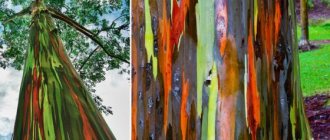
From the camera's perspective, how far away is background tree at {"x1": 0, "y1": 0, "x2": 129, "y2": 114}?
153 centimetres

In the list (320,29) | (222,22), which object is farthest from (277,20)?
(320,29)

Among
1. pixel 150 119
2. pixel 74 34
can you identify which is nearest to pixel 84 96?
pixel 150 119

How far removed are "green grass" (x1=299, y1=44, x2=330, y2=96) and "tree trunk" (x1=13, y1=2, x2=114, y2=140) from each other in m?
0.87

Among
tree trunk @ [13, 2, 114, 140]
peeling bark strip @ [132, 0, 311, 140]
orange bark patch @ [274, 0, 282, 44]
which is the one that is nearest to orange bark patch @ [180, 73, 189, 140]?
peeling bark strip @ [132, 0, 311, 140]

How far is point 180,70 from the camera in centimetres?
56

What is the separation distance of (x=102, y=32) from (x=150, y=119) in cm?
102

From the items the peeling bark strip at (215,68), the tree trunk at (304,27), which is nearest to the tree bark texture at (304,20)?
the tree trunk at (304,27)

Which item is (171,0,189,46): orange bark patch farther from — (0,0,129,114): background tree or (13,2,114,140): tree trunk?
(0,0,129,114): background tree

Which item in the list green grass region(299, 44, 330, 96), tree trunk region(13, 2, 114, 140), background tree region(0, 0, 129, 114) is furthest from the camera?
green grass region(299, 44, 330, 96)

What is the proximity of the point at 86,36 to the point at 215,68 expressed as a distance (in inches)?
41.5

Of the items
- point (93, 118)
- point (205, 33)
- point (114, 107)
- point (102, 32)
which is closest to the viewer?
point (205, 33)

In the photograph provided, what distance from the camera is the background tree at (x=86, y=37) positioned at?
1.53 metres

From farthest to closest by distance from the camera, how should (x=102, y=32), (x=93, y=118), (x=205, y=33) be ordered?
(x=102, y=32), (x=93, y=118), (x=205, y=33)

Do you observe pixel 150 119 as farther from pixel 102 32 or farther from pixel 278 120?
pixel 102 32
